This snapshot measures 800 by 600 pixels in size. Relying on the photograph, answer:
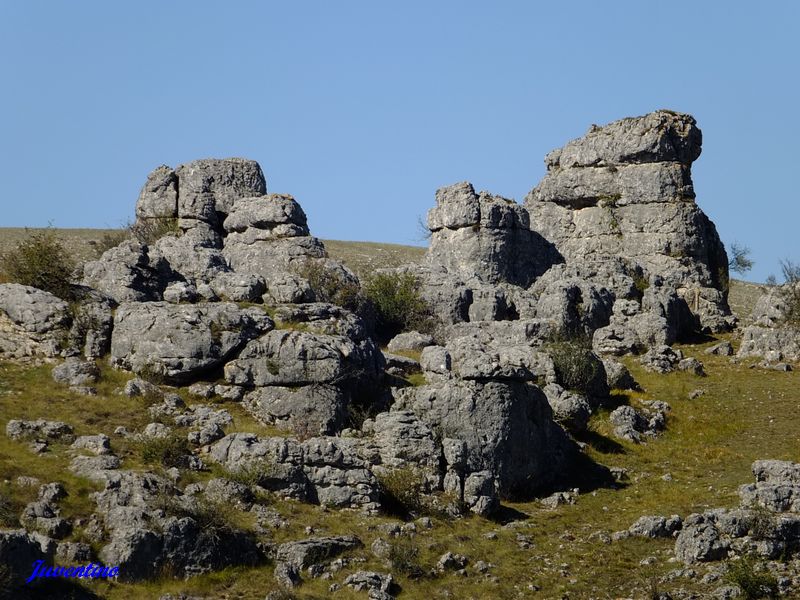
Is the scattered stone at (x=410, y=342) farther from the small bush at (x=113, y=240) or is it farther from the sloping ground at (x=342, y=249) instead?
the sloping ground at (x=342, y=249)

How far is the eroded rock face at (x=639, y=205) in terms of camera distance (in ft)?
257

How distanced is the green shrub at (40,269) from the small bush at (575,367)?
21428 millimetres

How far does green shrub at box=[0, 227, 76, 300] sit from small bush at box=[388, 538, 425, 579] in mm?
20663

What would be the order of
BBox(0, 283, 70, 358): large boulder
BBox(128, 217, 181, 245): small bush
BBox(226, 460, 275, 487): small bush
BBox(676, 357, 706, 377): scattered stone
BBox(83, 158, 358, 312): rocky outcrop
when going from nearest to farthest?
BBox(226, 460, 275, 487): small bush
BBox(0, 283, 70, 358): large boulder
BBox(83, 158, 358, 312): rocky outcrop
BBox(676, 357, 706, 377): scattered stone
BBox(128, 217, 181, 245): small bush

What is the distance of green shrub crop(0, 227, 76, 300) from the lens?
55438mm

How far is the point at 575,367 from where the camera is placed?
190 ft

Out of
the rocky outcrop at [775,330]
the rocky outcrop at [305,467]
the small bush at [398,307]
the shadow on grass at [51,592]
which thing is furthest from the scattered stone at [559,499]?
the rocky outcrop at [775,330]

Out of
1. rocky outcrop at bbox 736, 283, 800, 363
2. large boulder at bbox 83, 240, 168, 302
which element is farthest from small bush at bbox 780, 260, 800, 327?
large boulder at bbox 83, 240, 168, 302

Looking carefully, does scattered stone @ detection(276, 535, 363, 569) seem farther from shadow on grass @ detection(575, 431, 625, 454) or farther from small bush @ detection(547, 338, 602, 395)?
small bush @ detection(547, 338, 602, 395)

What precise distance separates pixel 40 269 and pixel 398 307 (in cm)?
2035

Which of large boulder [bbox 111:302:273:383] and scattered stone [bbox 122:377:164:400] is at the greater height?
large boulder [bbox 111:302:273:383]

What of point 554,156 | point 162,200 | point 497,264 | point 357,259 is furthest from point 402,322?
point 357,259

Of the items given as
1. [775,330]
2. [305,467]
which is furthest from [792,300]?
[305,467]

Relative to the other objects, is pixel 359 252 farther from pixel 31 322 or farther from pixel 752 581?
pixel 752 581
